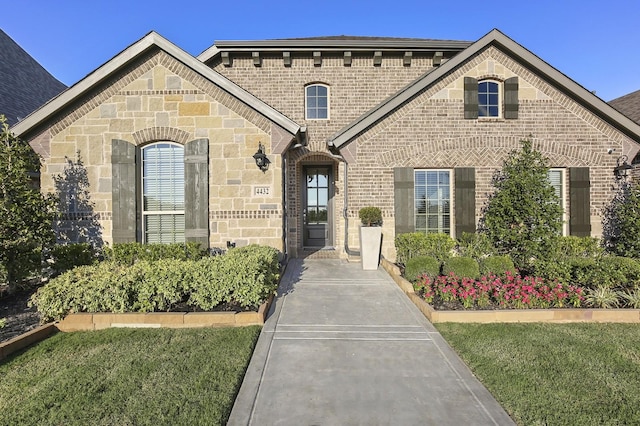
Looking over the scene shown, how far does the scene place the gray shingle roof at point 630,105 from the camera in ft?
40.9

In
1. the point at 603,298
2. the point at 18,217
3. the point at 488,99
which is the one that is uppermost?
the point at 488,99

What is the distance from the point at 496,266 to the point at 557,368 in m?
3.11

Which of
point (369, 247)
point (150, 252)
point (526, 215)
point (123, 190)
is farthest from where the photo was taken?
point (369, 247)

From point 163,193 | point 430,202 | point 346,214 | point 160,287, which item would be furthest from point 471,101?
point 160,287

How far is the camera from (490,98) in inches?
366

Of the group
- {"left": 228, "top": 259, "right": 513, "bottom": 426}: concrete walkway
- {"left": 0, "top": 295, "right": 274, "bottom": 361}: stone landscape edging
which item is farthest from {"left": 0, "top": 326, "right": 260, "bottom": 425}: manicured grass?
{"left": 228, "top": 259, "right": 513, "bottom": 426}: concrete walkway

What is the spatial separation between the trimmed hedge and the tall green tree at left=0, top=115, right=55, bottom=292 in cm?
190

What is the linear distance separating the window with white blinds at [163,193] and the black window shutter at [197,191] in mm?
270

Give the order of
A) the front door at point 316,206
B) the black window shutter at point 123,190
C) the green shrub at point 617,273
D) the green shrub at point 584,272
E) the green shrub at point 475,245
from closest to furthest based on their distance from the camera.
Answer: the green shrub at point 617,273 < the green shrub at point 584,272 < the black window shutter at point 123,190 < the green shrub at point 475,245 < the front door at point 316,206

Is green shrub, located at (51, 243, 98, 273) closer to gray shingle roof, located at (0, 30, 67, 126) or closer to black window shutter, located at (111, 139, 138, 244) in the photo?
black window shutter, located at (111, 139, 138, 244)

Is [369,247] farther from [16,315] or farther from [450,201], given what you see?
[16,315]

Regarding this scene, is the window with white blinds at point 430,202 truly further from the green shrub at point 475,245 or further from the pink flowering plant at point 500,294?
the pink flowering plant at point 500,294

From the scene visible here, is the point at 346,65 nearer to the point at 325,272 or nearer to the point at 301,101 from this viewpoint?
the point at 301,101

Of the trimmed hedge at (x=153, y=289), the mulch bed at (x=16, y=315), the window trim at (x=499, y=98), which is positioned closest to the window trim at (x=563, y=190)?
the window trim at (x=499, y=98)
